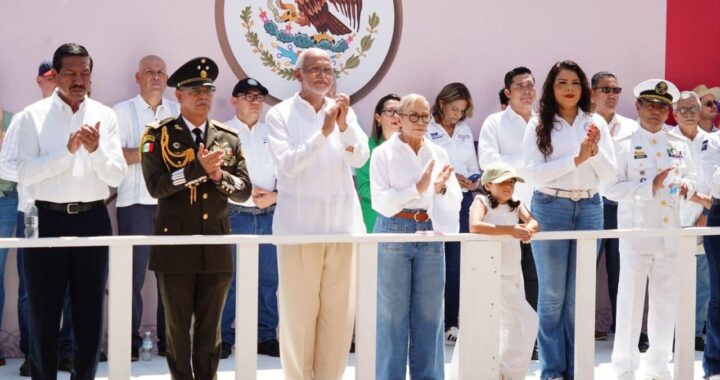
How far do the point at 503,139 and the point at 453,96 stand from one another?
550 mm

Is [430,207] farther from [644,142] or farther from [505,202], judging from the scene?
[644,142]

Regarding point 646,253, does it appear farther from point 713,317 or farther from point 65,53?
point 65,53

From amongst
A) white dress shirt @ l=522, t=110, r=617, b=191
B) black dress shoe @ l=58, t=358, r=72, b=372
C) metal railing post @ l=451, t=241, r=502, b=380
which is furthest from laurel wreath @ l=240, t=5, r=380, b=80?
metal railing post @ l=451, t=241, r=502, b=380

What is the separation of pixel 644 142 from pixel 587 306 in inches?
48.3

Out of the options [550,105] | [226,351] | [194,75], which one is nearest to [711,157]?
[550,105]

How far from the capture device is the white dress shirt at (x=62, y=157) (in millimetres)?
4773

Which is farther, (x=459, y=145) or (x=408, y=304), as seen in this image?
(x=459, y=145)

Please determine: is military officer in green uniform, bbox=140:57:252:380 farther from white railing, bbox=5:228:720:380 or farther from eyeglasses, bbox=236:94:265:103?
eyeglasses, bbox=236:94:265:103

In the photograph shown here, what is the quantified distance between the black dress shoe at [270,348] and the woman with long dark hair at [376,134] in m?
0.87

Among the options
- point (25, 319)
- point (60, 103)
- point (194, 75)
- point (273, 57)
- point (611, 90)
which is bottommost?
point (25, 319)

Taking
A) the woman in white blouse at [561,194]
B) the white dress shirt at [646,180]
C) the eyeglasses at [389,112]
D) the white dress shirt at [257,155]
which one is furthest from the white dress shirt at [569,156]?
the white dress shirt at [257,155]

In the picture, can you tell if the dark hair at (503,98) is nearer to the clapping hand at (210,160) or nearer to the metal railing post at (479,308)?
the metal railing post at (479,308)

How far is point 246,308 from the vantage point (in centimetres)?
437

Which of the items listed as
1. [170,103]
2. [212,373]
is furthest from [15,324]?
[212,373]
